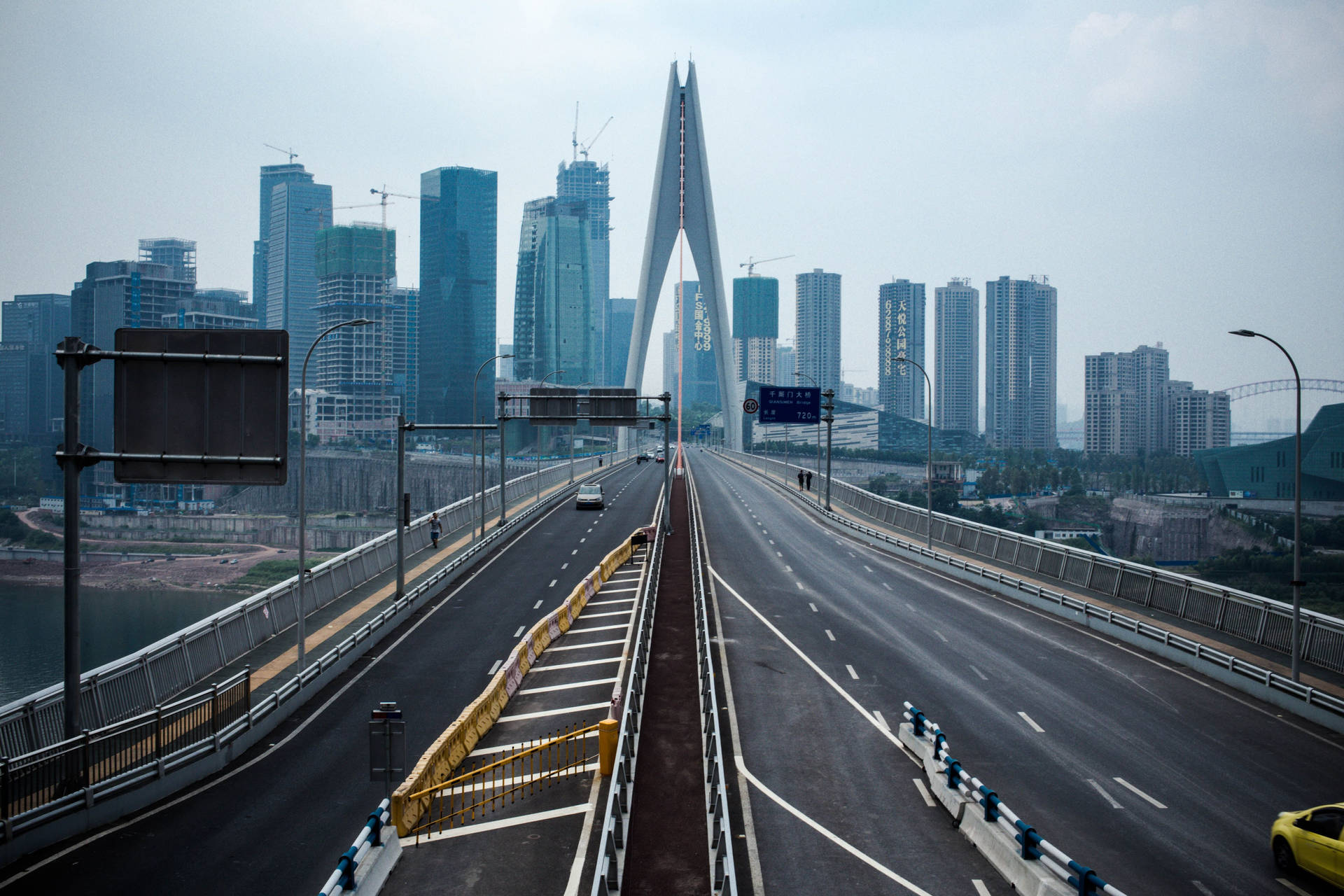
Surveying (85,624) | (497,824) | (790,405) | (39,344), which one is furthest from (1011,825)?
(39,344)

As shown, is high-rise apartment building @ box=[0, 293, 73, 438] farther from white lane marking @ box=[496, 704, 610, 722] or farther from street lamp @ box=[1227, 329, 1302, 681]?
street lamp @ box=[1227, 329, 1302, 681]

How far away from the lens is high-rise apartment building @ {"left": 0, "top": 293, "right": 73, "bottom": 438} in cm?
13121

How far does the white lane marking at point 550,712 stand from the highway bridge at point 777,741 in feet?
0.34

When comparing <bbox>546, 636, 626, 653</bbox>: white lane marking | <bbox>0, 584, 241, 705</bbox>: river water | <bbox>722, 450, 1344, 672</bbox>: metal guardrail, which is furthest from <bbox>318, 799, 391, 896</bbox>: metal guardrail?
<bbox>0, 584, 241, 705</bbox>: river water

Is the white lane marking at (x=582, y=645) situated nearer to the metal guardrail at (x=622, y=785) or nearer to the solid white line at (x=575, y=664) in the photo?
the solid white line at (x=575, y=664)

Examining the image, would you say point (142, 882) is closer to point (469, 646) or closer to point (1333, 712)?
point (469, 646)

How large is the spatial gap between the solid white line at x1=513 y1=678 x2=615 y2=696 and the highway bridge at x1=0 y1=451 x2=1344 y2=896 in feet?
0.56

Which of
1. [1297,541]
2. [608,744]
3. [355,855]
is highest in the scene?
[1297,541]

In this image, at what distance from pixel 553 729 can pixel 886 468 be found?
175512 millimetres

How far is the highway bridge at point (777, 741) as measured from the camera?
13398 mm

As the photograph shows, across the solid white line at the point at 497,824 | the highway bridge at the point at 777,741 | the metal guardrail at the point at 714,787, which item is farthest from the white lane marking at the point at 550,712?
the solid white line at the point at 497,824

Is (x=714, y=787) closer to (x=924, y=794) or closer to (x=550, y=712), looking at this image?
(x=924, y=794)

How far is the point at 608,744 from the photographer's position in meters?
16.2

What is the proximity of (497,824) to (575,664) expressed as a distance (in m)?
10.3
